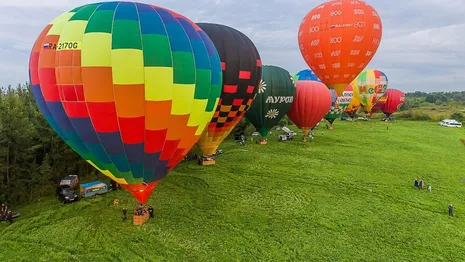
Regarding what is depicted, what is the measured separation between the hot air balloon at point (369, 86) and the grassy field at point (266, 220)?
22058 millimetres

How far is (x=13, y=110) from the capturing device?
1381cm

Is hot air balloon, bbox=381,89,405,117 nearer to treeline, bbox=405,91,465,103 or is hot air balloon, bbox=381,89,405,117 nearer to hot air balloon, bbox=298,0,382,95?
hot air balloon, bbox=298,0,382,95

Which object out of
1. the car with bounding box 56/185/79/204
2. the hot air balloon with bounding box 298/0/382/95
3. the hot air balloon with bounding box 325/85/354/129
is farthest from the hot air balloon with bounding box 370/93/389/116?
the car with bounding box 56/185/79/204

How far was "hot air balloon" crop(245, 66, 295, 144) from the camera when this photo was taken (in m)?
22.3

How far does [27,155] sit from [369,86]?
3658 centimetres

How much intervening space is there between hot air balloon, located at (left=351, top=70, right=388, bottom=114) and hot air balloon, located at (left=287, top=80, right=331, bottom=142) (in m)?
16.5

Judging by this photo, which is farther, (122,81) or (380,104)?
(380,104)

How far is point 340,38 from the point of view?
62.7 ft

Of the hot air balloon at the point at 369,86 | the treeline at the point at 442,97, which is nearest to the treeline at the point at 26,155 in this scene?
the hot air balloon at the point at 369,86

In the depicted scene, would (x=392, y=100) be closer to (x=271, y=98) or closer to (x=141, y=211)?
(x=271, y=98)

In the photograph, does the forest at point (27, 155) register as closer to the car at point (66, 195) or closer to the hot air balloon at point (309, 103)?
the car at point (66, 195)

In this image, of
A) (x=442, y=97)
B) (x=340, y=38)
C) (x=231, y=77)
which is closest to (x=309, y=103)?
(x=340, y=38)

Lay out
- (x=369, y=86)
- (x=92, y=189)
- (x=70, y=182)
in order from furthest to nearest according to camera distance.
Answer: (x=369, y=86) < (x=70, y=182) < (x=92, y=189)

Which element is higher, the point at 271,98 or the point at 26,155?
the point at 271,98
